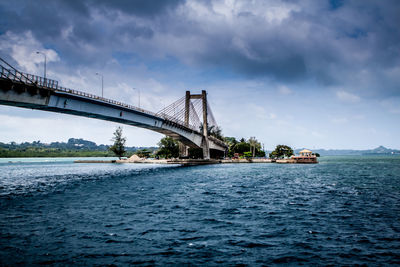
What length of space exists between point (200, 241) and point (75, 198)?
17.1 m

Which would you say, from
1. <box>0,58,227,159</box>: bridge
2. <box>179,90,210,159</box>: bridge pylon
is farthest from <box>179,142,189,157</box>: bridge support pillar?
<box>0,58,227,159</box>: bridge

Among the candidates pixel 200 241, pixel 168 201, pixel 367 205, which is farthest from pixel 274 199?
pixel 200 241

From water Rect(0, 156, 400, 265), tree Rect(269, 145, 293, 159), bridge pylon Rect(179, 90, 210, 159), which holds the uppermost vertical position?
bridge pylon Rect(179, 90, 210, 159)

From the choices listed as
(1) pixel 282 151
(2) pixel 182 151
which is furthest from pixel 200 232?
(1) pixel 282 151

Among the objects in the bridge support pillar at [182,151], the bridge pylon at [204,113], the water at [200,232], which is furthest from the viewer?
the bridge support pillar at [182,151]

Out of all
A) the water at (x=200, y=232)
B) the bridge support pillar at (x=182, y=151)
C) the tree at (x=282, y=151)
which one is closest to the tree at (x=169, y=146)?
the bridge support pillar at (x=182, y=151)

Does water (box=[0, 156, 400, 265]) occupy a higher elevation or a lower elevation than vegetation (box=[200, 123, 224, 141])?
lower

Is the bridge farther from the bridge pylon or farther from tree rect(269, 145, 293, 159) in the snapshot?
tree rect(269, 145, 293, 159)

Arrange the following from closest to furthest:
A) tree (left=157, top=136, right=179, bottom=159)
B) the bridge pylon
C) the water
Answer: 1. the water
2. the bridge pylon
3. tree (left=157, top=136, right=179, bottom=159)

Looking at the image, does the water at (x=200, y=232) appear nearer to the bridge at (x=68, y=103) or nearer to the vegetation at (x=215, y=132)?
the bridge at (x=68, y=103)

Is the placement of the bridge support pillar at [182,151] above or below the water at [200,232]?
above

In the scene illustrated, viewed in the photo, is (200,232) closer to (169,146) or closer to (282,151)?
(169,146)

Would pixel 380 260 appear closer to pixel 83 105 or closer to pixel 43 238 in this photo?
pixel 43 238

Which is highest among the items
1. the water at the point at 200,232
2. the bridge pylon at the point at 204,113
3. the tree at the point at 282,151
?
the bridge pylon at the point at 204,113
